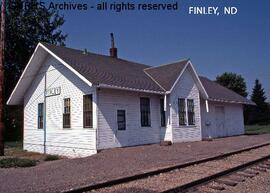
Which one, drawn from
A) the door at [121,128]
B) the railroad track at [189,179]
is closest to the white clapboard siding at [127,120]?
the door at [121,128]

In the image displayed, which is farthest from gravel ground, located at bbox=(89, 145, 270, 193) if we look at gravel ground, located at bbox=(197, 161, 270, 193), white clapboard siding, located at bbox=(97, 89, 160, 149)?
white clapboard siding, located at bbox=(97, 89, 160, 149)

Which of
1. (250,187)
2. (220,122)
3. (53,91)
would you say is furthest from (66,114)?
(220,122)

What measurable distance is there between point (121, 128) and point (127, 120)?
1.97ft

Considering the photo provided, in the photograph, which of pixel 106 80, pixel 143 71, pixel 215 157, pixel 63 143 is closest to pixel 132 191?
pixel 215 157

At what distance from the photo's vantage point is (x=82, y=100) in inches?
650

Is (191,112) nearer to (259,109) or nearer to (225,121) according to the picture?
(225,121)

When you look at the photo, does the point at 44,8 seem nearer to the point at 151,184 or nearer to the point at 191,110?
the point at 191,110

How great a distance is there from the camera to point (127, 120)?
671 inches

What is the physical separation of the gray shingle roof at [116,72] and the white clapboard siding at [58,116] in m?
0.76

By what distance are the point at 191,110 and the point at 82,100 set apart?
26.4 feet

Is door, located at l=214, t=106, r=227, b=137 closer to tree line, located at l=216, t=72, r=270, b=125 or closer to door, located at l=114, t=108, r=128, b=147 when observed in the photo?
door, located at l=114, t=108, r=128, b=147

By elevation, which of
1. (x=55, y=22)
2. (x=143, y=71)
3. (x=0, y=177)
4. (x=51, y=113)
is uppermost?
(x=55, y=22)

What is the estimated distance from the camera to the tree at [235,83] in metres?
64.8

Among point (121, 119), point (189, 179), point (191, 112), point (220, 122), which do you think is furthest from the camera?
point (220, 122)
